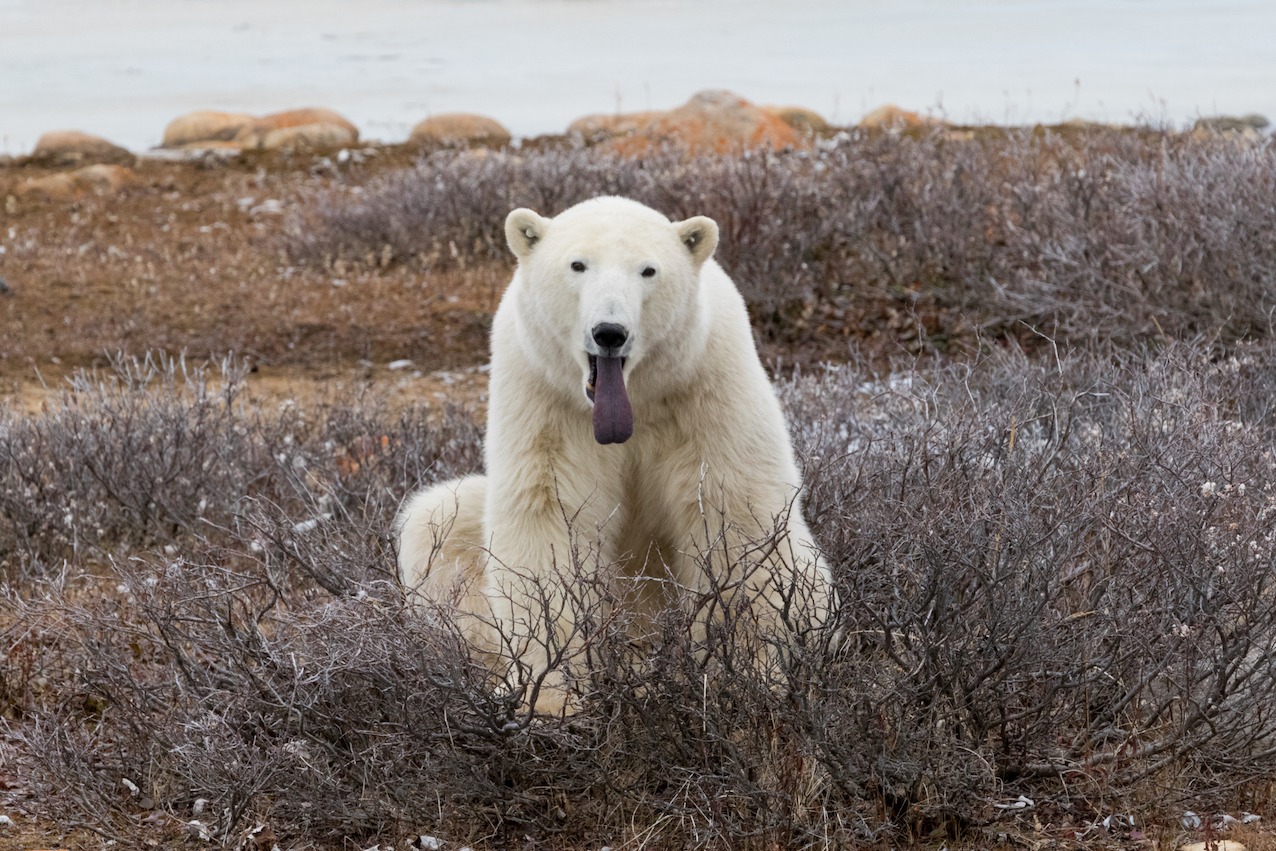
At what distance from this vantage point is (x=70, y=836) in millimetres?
3244

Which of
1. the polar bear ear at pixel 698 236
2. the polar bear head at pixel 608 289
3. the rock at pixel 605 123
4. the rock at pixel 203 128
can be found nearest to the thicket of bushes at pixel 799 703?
the polar bear head at pixel 608 289

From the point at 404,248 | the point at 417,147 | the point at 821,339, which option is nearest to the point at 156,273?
the point at 404,248

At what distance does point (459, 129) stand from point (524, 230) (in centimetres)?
1680

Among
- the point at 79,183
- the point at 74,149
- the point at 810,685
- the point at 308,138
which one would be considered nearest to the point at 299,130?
the point at 308,138

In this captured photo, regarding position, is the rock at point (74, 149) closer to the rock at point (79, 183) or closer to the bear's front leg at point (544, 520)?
the rock at point (79, 183)

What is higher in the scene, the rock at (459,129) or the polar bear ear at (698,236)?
the polar bear ear at (698,236)

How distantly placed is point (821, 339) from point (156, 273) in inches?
234

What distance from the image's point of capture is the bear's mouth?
302 centimetres

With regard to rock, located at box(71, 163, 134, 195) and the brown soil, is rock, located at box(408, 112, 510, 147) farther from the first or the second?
the brown soil

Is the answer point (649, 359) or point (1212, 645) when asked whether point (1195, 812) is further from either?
point (649, 359)

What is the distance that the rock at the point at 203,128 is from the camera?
20.8 metres

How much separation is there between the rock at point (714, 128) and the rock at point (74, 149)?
8.29 m

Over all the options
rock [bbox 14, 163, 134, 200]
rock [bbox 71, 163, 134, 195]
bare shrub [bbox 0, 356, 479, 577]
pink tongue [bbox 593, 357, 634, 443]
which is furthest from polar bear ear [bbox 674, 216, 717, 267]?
rock [bbox 71, 163, 134, 195]

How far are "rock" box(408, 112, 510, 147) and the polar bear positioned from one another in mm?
15748
